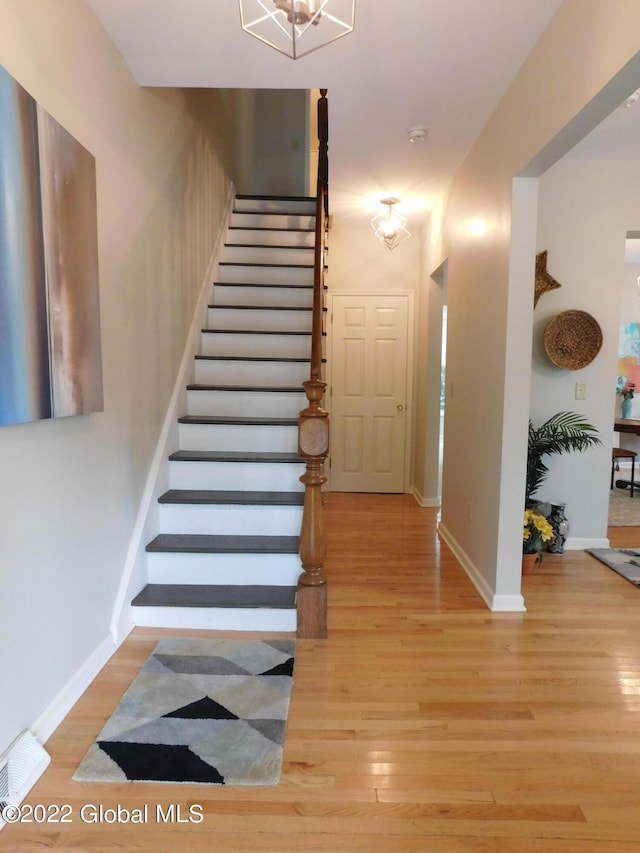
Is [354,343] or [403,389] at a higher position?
[354,343]

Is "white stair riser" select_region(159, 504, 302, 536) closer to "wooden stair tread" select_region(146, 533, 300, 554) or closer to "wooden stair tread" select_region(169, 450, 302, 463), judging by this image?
"wooden stair tread" select_region(146, 533, 300, 554)

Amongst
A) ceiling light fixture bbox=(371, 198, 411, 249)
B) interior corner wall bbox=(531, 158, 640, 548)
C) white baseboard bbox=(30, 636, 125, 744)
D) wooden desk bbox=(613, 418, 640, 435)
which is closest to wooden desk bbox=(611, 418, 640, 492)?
wooden desk bbox=(613, 418, 640, 435)

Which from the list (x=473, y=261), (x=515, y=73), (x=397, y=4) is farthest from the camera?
(x=473, y=261)

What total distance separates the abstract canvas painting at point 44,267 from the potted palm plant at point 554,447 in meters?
2.62

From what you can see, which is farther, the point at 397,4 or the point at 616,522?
the point at 616,522

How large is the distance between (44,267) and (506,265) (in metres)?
2.02

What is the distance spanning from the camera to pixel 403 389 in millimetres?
5156

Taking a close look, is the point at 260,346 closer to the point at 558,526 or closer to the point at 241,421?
the point at 241,421

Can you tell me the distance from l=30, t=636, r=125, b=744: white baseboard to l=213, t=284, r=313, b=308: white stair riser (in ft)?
8.31

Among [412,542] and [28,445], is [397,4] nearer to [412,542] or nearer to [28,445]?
[28,445]

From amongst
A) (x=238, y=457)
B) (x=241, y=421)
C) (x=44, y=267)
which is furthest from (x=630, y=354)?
(x=44, y=267)

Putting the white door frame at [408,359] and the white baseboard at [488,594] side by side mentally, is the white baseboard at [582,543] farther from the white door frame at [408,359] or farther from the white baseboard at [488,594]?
the white door frame at [408,359]

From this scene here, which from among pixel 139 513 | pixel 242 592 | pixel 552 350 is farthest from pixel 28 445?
pixel 552 350

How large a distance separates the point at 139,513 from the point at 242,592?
0.61 metres
